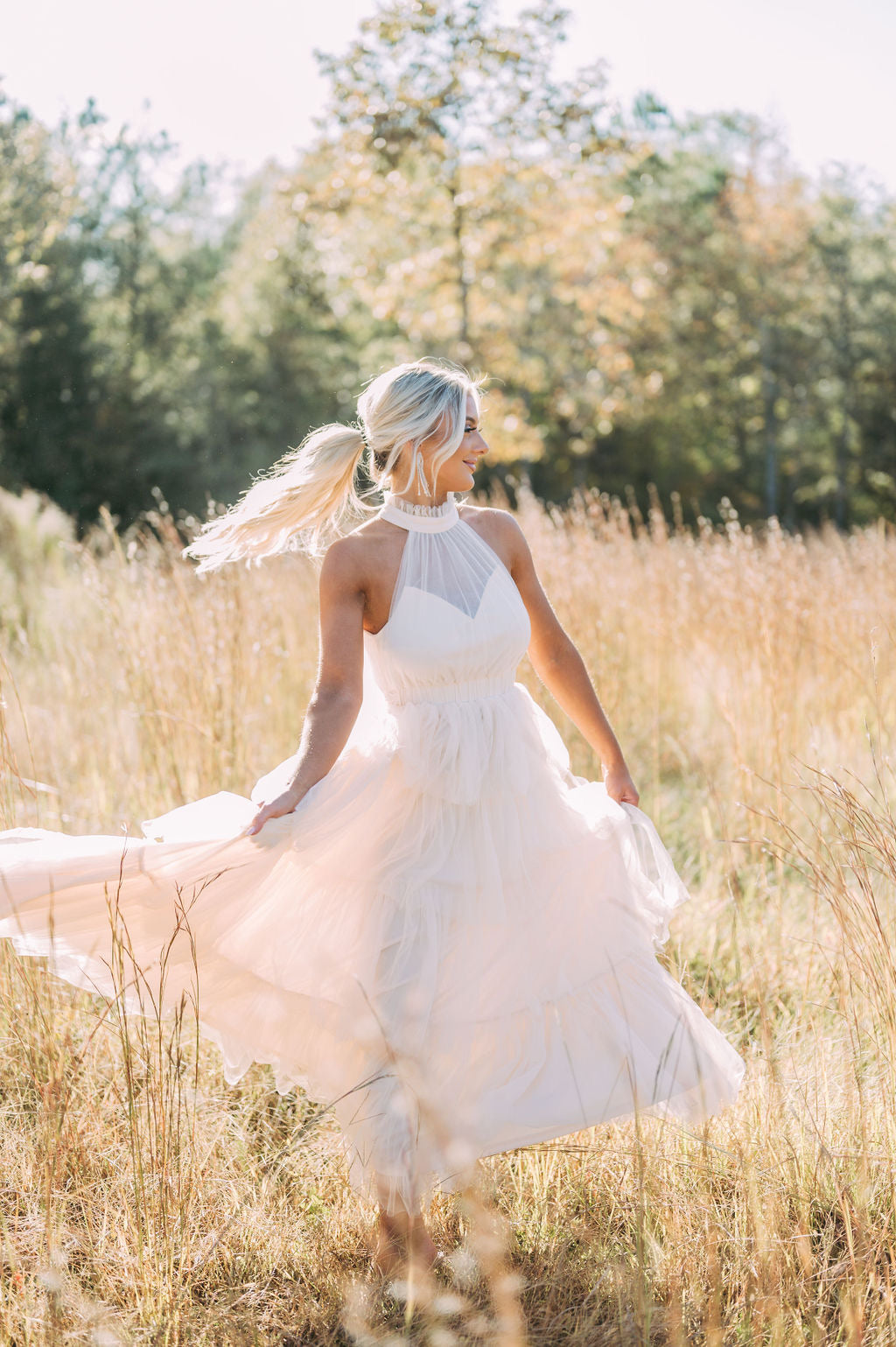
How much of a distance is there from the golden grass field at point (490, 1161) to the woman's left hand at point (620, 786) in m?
0.31

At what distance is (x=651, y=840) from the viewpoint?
2199mm

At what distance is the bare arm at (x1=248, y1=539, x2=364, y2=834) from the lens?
2.06m

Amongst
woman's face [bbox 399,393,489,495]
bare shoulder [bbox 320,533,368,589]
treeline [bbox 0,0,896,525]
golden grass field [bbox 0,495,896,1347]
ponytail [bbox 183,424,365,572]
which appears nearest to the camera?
golden grass field [bbox 0,495,896,1347]

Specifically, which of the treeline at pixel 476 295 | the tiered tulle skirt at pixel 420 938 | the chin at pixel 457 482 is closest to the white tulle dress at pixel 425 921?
the tiered tulle skirt at pixel 420 938

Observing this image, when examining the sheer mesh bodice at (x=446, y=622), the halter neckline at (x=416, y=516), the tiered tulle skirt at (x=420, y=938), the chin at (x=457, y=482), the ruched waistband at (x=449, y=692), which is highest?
the chin at (x=457, y=482)

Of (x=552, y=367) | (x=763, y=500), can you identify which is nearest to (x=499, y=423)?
(x=552, y=367)

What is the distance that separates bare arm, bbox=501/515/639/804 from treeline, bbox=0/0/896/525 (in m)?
7.28

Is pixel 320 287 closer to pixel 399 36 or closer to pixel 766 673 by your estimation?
pixel 399 36

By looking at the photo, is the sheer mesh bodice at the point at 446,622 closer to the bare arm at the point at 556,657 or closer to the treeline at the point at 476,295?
the bare arm at the point at 556,657

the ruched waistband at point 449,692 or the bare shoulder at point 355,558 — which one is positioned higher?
the bare shoulder at point 355,558

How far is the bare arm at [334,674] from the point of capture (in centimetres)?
206

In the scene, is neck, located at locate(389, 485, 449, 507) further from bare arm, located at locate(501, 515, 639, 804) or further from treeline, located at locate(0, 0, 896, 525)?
treeline, located at locate(0, 0, 896, 525)

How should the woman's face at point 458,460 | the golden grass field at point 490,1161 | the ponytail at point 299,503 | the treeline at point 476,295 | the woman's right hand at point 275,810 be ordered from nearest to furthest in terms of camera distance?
1. the golden grass field at point 490,1161
2. the woman's right hand at point 275,810
3. the woman's face at point 458,460
4. the ponytail at point 299,503
5. the treeline at point 476,295

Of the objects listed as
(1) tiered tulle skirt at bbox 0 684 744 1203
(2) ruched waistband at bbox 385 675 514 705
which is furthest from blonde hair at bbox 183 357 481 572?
(1) tiered tulle skirt at bbox 0 684 744 1203
